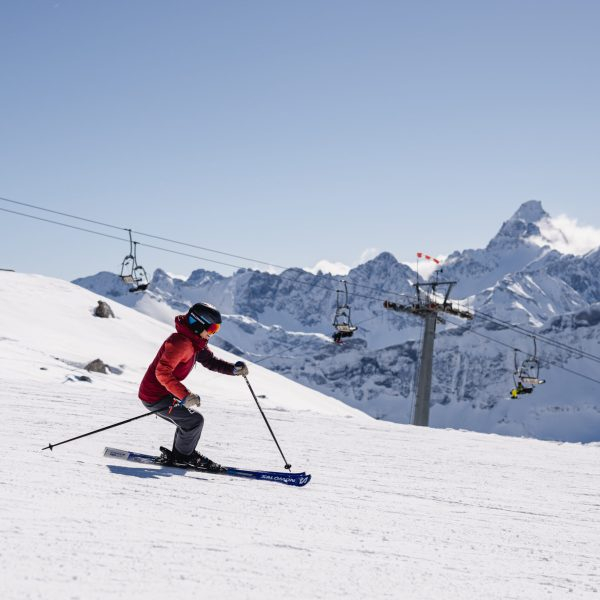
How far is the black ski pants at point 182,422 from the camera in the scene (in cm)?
679

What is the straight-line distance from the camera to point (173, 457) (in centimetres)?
696

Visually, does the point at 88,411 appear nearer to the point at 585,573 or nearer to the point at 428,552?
the point at 428,552

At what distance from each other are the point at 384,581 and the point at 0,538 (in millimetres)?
2184

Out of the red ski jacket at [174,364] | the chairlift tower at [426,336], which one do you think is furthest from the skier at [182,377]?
the chairlift tower at [426,336]

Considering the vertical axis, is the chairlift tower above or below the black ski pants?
above

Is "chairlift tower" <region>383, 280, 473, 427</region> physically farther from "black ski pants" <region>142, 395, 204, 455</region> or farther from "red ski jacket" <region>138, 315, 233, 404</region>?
"red ski jacket" <region>138, 315, 233, 404</region>

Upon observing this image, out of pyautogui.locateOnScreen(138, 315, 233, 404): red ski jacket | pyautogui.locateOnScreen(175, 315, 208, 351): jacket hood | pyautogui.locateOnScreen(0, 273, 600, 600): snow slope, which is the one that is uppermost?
pyautogui.locateOnScreen(175, 315, 208, 351): jacket hood

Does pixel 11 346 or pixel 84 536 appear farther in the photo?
pixel 11 346

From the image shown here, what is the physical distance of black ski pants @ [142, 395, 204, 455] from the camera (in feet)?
22.3

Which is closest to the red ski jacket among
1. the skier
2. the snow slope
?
the skier

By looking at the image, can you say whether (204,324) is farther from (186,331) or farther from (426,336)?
(426,336)

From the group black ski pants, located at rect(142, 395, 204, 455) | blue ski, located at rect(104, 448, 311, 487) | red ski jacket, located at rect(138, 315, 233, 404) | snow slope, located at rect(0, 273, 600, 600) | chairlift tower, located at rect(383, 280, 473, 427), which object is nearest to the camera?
snow slope, located at rect(0, 273, 600, 600)

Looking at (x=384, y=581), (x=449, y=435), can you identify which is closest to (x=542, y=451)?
(x=449, y=435)

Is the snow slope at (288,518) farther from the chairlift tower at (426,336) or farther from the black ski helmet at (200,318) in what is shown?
the chairlift tower at (426,336)
